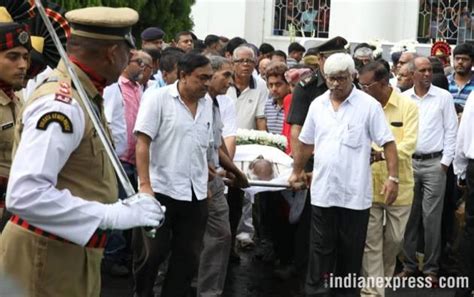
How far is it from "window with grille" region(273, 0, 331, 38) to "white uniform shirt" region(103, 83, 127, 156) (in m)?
12.9

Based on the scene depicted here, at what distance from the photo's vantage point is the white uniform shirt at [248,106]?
1029cm

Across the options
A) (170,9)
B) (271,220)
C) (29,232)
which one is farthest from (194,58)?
(170,9)

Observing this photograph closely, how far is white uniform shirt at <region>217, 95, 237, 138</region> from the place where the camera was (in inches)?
340

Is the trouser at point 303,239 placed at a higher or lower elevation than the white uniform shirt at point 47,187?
lower

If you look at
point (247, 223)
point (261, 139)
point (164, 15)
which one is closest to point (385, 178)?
point (261, 139)

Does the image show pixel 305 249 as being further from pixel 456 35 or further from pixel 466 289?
pixel 456 35

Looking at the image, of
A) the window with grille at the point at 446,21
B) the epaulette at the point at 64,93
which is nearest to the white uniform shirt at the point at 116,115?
the epaulette at the point at 64,93

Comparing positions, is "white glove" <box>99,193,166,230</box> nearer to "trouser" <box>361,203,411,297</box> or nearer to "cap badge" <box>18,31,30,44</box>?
"cap badge" <box>18,31,30,44</box>

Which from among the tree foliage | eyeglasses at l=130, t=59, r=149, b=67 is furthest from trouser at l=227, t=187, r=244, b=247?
the tree foliage

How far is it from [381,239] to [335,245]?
69cm

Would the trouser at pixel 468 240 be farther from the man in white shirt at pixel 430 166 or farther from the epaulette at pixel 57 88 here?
the epaulette at pixel 57 88

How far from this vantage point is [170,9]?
17.4 meters

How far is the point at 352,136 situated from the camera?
750 cm

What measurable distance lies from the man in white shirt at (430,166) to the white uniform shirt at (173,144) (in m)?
2.66
